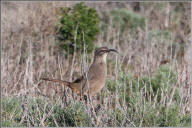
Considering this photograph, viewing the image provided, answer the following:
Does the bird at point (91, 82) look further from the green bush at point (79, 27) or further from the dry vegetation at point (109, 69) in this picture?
the green bush at point (79, 27)

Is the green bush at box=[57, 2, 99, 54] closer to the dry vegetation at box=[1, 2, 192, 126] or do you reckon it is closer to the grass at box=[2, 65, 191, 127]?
the dry vegetation at box=[1, 2, 192, 126]

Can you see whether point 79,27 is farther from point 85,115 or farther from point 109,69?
point 85,115

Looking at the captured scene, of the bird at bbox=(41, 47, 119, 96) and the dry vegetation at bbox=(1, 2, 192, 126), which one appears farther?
the bird at bbox=(41, 47, 119, 96)

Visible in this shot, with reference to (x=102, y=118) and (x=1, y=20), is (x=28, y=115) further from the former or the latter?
(x=1, y=20)

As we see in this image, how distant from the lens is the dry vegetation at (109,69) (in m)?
5.39

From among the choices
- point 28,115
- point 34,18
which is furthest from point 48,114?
point 34,18

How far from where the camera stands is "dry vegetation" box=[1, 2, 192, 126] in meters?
5.39

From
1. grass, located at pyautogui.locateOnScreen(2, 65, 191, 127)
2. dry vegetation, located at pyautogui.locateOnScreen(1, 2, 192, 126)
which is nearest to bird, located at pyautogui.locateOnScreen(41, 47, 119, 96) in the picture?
dry vegetation, located at pyautogui.locateOnScreen(1, 2, 192, 126)

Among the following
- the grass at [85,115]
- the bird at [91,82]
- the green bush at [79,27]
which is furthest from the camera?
the green bush at [79,27]

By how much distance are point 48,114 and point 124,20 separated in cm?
737

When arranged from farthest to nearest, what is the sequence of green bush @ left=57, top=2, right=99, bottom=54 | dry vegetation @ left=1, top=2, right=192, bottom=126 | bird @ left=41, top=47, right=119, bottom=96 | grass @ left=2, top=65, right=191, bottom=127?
green bush @ left=57, top=2, right=99, bottom=54 → bird @ left=41, top=47, right=119, bottom=96 → dry vegetation @ left=1, top=2, right=192, bottom=126 → grass @ left=2, top=65, right=191, bottom=127

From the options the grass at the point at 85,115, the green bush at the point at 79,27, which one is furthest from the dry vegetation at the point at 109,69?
the green bush at the point at 79,27

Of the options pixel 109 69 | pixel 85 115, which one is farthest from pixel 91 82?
pixel 109 69

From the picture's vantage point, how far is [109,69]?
860 centimetres
